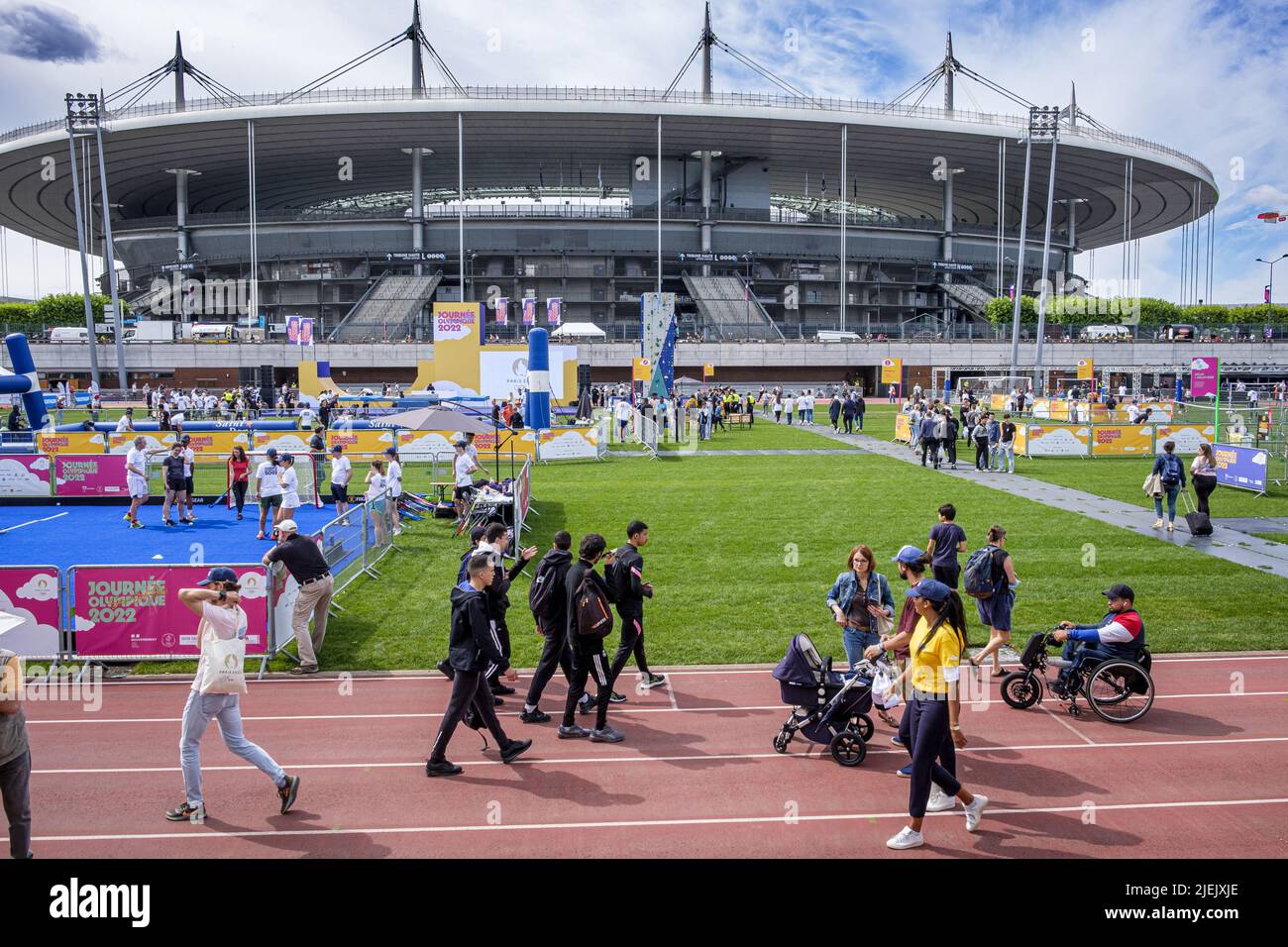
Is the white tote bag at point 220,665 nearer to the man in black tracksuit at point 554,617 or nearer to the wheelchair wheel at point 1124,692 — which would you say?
the man in black tracksuit at point 554,617

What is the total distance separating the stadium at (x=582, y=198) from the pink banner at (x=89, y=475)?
5017 centimetres

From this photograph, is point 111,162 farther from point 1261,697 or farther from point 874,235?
point 1261,697

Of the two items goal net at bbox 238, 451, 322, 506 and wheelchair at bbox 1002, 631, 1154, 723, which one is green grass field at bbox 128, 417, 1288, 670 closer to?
wheelchair at bbox 1002, 631, 1154, 723

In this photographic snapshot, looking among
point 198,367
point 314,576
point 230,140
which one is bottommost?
point 314,576

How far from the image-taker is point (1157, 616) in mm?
12945

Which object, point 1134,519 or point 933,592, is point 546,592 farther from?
point 1134,519

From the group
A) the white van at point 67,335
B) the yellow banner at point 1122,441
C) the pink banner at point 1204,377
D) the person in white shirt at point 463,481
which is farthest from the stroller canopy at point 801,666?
the white van at point 67,335

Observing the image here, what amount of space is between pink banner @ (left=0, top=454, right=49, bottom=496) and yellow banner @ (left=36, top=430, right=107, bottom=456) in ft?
17.2

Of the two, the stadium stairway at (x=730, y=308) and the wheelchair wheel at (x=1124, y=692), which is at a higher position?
the stadium stairway at (x=730, y=308)

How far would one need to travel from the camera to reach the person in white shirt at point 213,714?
7297 mm

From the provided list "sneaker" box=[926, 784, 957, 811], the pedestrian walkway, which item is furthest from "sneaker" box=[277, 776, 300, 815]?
the pedestrian walkway
